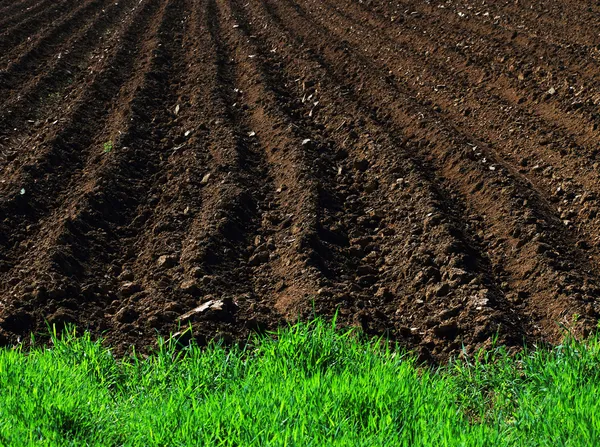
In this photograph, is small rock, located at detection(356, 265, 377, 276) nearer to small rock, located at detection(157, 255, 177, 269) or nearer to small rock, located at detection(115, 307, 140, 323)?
small rock, located at detection(157, 255, 177, 269)

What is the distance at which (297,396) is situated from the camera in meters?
3.31

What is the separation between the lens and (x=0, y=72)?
9.98 metres

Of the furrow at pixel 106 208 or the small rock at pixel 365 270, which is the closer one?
the furrow at pixel 106 208

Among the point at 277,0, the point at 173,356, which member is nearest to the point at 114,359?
the point at 173,356

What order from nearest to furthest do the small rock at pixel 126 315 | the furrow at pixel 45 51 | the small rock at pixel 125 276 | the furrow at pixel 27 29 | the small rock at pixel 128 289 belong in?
the small rock at pixel 126 315, the small rock at pixel 128 289, the small rock at pixel 125 276, the furrow at pixel 45 51, the furrow at pixel 27 29

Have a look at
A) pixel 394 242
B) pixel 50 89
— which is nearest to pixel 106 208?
pixel 394 242

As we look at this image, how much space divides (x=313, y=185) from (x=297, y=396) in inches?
112

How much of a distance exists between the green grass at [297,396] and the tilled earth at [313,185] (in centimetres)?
35

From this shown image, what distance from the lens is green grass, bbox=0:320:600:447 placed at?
3.06 meters

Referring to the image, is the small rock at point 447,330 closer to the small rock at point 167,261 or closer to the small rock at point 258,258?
the small rock at point 258,258

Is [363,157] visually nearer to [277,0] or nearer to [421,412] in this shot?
[421,412]

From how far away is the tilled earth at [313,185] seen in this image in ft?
14.8

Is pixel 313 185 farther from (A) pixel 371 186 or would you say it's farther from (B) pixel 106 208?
(B) pixel 106 208

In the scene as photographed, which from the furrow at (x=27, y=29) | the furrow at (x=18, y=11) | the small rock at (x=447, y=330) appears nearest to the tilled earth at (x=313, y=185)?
the small rock at (x=447, y=330)
